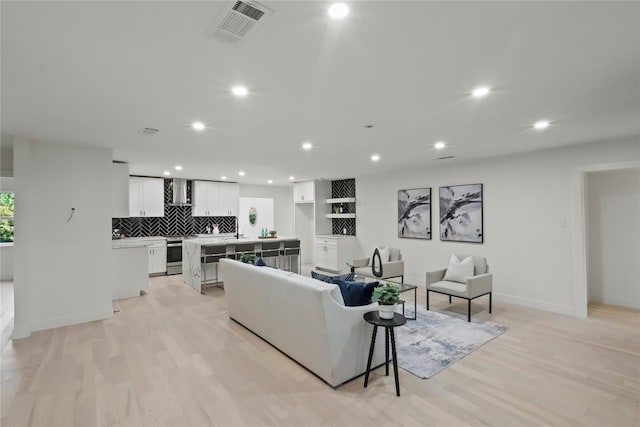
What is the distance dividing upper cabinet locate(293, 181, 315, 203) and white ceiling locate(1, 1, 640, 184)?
4418mm

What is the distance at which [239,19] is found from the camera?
1.58 m

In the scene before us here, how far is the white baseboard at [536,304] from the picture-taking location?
14.9 feet

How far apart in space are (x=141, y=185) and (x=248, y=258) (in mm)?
4531

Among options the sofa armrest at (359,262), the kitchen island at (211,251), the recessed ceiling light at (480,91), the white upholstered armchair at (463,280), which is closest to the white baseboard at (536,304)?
the white upholstered armchair at (463,280)

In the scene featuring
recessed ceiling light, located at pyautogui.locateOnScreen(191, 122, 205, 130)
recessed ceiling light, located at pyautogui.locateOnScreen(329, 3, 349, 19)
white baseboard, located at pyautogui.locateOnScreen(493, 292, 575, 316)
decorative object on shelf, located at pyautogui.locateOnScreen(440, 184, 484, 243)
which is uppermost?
recessed ceiling light, located at pyautogui.locateOnScreen(191, 122, 205, 130)

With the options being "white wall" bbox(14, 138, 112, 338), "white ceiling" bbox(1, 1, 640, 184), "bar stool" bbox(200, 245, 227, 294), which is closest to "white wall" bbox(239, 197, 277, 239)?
"bar stool" bbox(200, 245, 227, 294)

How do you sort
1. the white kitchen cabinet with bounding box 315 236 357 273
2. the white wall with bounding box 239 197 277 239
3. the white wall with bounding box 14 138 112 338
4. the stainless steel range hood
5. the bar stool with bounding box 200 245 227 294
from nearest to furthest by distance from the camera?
the white wall with bounding box 14 138 112 338 < the bar stool with bounding box 200 245 227 294 < the white kitchen cabinet with bounding box 315 236 357 273 < the stainless steel range hood < the white wall with bounding box 239 197 277 239

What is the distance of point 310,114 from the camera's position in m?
3.07

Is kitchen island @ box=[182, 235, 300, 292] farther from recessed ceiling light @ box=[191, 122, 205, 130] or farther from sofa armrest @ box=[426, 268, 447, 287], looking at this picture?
sofa armrest @ box=[426, 268, 447, 287]

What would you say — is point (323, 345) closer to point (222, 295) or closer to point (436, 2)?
point (436, 2)

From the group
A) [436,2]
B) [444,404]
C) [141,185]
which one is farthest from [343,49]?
[141,185]

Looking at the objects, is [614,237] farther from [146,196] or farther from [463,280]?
[146,196]

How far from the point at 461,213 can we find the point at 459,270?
4.34 ft

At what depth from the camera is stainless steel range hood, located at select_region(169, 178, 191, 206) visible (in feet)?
26.1
